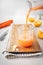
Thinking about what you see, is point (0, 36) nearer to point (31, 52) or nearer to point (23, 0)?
point (31, 52)

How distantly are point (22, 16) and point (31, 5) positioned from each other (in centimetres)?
14

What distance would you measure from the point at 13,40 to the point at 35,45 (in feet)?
0.47

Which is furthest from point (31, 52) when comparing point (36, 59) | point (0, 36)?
point (0, 36)

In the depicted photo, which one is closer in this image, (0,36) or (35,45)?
(35,45)

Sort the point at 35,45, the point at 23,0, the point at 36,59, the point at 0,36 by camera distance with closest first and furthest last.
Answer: the point at 36,59 → the point at 35,45 → the point at 0,36 → the point at 23,0

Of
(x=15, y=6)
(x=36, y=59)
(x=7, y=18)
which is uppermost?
(x=15, y=6)

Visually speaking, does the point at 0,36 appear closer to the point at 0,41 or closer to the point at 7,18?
the point at 0,41

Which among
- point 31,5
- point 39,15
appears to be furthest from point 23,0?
point 39,15

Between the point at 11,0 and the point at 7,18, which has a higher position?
the point at 11,0

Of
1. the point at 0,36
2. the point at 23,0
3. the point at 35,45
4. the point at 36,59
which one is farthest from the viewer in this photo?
the point at 23,0

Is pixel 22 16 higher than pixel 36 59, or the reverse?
pixel 22 16

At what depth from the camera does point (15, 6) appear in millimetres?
1536

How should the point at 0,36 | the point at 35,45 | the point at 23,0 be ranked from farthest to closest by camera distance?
the point at 23,0 → the point at 0,36 → the point at 35,45

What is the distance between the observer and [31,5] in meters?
1.50
